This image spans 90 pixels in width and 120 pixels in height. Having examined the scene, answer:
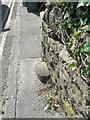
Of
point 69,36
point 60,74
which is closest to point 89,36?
point 69,36

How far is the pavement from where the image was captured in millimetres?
4113

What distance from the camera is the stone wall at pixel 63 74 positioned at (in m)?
3.17

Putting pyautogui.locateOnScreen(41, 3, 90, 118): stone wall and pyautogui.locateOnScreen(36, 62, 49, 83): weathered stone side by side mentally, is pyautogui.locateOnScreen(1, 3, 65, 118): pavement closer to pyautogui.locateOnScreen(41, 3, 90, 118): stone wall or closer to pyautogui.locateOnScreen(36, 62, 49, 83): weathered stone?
pyautogui.locateOnScreen(36, 62, 49, 83): weathered stone

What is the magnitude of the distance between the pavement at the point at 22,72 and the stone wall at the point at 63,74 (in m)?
0.36

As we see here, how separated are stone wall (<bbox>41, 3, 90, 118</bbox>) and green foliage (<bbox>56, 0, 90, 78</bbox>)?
138mm

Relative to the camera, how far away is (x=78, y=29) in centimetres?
340

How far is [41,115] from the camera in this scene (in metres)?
3.95

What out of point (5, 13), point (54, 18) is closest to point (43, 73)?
point (54, 18)

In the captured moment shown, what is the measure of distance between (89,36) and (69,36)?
592 mm

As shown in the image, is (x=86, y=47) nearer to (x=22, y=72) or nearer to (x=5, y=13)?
(x=22, y=72)

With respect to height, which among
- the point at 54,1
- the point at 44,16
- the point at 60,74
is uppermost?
the point at 54,1

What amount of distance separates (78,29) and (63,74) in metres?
0.69

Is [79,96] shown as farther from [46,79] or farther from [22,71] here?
[22,71]

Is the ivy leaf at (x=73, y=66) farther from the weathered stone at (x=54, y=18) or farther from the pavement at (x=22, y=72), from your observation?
the weathered stone at (x=54, y=18)
